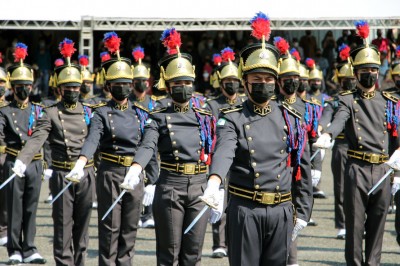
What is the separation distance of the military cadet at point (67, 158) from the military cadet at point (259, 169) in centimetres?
352

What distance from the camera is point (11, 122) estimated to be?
40.0ft

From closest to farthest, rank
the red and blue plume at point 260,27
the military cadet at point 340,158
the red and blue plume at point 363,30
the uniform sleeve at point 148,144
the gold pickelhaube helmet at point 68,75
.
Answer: the red and blue plume at point 260,27 < the uniform sleeve at point 148,144 < the red and blue plume at point 363,30 < the gold pickelhaube helmet at point 68,75 < the military cadet at point 340,158

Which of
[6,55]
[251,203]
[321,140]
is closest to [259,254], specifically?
[251,203]

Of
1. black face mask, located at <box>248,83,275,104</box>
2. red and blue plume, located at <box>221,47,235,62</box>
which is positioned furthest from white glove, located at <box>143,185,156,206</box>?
red and blue plume, located at <box>221,47,235,62</box>

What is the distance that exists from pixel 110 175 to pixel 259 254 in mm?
3244

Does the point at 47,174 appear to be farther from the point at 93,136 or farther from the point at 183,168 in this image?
the point at 183,168

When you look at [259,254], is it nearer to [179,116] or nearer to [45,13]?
[179,116]

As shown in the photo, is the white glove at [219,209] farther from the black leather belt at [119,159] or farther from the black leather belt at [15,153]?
the black leather belt at [15,153]

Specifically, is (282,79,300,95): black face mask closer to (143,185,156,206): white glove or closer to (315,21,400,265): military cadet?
(315,21,400,265): military cadet

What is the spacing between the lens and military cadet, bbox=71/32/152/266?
10.3m

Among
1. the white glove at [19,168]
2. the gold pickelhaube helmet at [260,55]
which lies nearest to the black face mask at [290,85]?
the white glove at [19,168]

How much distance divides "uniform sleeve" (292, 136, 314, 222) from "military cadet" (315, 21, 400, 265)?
1.90 ft

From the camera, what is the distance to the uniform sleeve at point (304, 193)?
8.98 meters

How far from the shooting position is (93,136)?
10219mm
